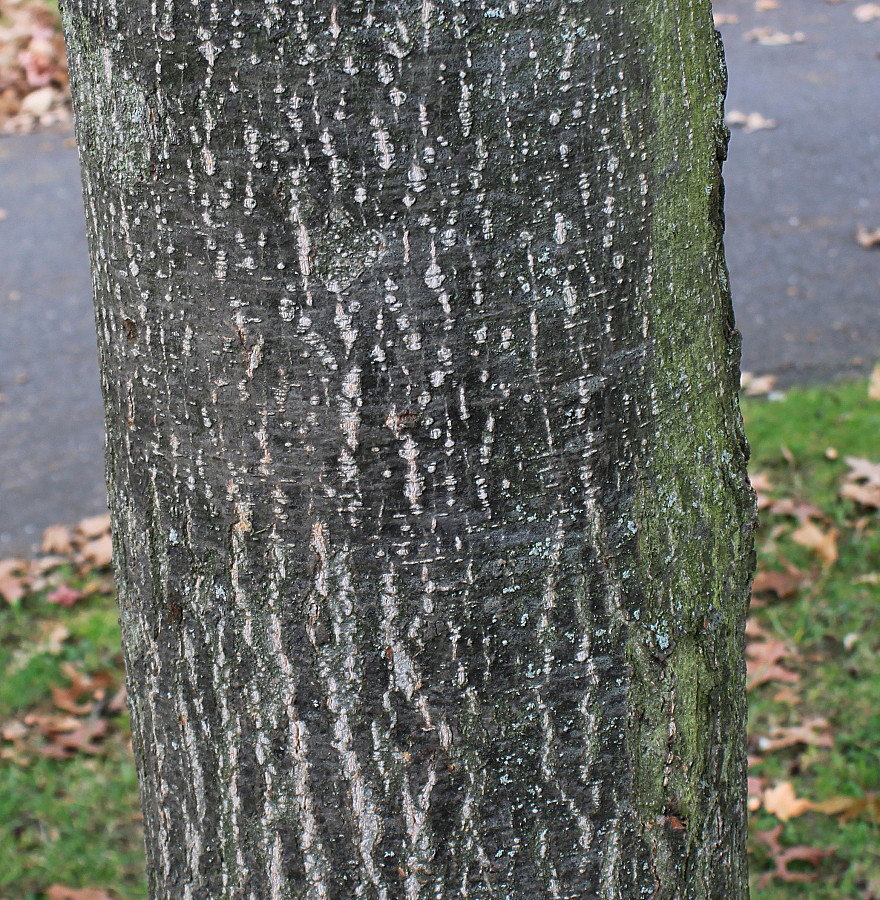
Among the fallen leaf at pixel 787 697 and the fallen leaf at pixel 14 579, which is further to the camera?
the fallen leaf at pixel 14 579

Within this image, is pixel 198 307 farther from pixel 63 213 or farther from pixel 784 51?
pixel 784 51

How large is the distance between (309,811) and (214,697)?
17 cm

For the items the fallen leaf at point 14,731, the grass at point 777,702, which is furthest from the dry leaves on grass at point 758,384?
the fallen leaf at point 14,731

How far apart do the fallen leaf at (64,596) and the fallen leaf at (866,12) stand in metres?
7.84

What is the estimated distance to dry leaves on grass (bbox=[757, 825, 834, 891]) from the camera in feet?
9.20

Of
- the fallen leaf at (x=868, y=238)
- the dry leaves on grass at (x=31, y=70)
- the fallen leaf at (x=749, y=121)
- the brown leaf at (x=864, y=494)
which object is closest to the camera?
the brown leaf at (x=864, y=494)

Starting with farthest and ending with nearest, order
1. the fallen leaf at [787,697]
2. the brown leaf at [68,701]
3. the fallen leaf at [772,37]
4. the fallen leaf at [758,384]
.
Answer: the fallen leaf at [772,37], the fallen leaf at [758,384], the brown leaf at [68,701], the fallen leaf at [787,697]

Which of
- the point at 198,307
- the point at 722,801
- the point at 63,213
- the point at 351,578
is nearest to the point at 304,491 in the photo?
the point at 351,578

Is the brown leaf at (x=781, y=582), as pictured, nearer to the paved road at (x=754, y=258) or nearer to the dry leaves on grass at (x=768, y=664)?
the dry leaves on grass at (x=768, y=664)

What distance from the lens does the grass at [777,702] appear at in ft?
9.76

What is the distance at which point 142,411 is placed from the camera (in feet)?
3.94

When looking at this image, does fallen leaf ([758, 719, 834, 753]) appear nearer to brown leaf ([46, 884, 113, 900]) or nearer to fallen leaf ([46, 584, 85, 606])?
brown leaf ([46, 884, 113, 900])

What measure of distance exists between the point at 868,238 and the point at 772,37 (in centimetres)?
352

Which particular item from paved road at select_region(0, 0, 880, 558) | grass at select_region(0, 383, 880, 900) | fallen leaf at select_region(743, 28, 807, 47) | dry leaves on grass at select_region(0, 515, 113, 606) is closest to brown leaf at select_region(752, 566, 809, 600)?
grass at select_region(0, 383, 880, 900)
